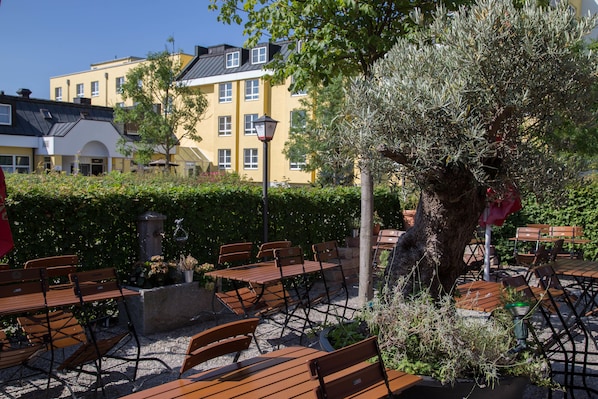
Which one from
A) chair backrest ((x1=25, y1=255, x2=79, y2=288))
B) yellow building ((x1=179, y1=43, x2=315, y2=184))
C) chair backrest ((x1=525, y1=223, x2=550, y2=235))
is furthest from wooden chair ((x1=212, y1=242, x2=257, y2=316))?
yellow building ((x1=179, y1=43, x2=315, y2=184))

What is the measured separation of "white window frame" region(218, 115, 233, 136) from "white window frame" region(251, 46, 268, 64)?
4865mm

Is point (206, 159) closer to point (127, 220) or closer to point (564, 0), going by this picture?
point (127, 220)

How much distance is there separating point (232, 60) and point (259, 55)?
3009 mm

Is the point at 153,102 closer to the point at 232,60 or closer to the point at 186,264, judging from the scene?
the point at 232,60

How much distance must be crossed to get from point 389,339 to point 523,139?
6.08 ft

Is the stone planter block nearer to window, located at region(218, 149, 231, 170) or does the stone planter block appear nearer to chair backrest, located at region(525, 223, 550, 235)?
chair backrest, located at region(525, 223, 550, 235)

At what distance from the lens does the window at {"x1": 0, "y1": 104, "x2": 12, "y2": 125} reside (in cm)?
3728

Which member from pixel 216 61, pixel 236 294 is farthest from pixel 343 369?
pixel 216 61

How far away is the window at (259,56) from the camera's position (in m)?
40.8

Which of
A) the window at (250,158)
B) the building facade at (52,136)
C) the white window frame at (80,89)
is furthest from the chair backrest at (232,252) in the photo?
the white window frame at (80,89)

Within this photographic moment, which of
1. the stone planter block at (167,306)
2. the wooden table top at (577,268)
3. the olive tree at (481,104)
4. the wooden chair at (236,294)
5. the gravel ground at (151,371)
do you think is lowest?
the gravel ground at (151,371)

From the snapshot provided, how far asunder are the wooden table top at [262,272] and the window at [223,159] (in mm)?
36874

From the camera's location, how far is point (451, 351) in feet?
11.8

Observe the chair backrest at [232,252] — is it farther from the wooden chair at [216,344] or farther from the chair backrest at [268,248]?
the wooden chair at [216,344]
